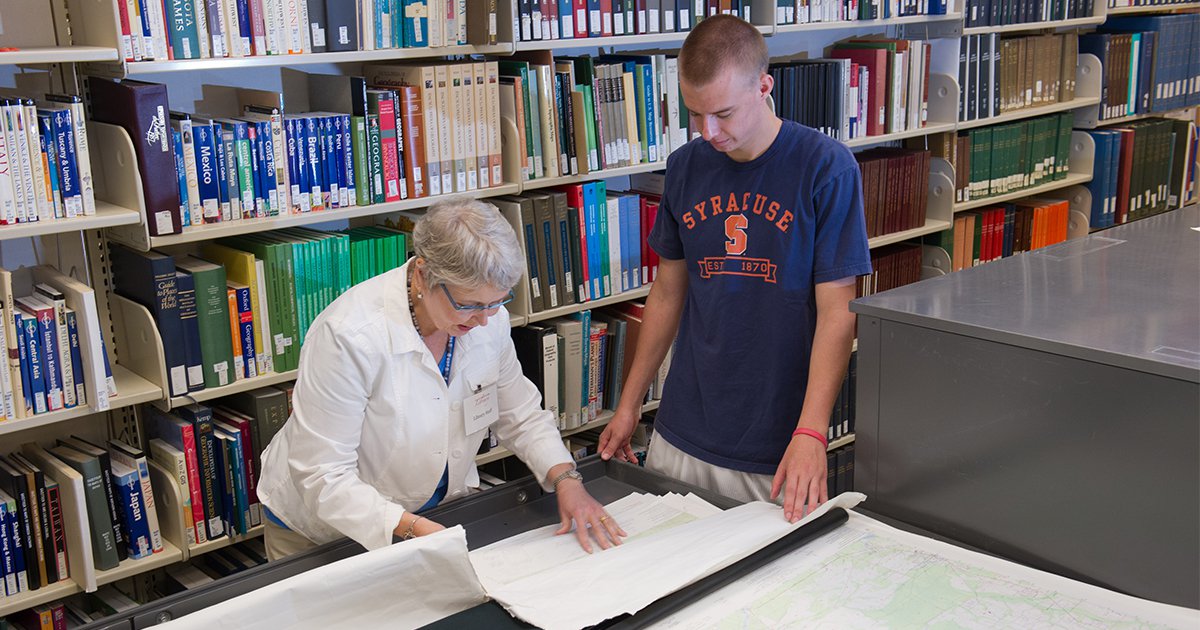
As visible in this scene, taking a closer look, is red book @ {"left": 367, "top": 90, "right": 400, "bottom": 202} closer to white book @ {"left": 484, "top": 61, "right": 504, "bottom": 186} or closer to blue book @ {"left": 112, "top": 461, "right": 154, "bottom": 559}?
white book @ {"left": 484, "top": 61, "right": 504, "bottom": 186}

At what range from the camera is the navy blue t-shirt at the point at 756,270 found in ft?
6.23

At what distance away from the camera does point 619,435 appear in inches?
79.5

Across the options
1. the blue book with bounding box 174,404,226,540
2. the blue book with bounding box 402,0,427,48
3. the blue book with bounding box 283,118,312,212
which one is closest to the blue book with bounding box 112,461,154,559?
the blue book with bounding box 174,404,226,540

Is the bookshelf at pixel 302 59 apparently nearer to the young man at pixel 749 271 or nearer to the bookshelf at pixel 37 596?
the young man at pixel 749 271

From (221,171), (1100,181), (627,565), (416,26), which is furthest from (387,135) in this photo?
(1100,181)

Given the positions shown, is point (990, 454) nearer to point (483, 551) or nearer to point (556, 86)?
point (483, 551)

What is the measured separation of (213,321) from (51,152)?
19.8 inches

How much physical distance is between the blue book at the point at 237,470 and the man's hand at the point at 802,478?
1.44m

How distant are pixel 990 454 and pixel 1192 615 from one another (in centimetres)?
29

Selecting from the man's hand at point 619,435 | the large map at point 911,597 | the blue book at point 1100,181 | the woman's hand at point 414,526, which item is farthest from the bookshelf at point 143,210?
the blue book at point 1100,181

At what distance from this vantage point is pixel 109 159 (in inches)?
92.7

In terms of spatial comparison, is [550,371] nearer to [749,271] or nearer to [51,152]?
[749,271]

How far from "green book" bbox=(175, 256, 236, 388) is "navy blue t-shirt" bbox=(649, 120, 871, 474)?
1094mm

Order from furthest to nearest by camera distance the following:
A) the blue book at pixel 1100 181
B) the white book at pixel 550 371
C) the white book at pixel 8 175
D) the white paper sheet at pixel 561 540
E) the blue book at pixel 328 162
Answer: the blue book at pixel 1100 181 → the white book at pixel 550 371 → the blue book at pixel 328 162 → the white book at pixel 8 175 → the white paper sheet at pixel 561 540
